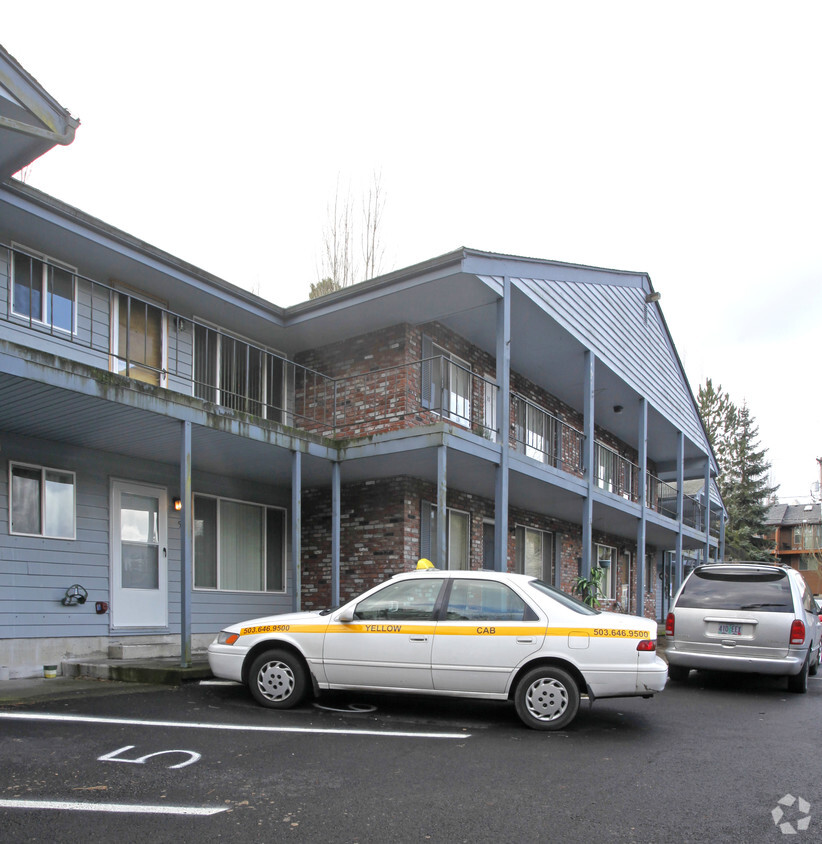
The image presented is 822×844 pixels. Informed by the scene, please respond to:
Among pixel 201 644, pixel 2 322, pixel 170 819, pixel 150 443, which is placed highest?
pixel 2 322

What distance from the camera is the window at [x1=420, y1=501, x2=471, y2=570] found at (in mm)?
13281

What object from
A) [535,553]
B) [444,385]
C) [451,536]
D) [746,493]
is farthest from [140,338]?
[746,493]

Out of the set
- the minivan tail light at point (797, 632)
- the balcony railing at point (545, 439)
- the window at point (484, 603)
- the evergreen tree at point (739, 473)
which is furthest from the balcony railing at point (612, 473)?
the evergreen tree at point (739, 473)

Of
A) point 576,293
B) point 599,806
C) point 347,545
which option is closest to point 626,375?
point 576,293

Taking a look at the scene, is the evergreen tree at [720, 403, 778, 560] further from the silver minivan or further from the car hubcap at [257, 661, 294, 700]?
the car hubcap at [257, 661, 294, 700]

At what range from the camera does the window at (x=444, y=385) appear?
13281 mm

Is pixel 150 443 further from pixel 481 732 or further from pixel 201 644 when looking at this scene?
pixel 481 732

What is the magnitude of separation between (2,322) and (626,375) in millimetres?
12114

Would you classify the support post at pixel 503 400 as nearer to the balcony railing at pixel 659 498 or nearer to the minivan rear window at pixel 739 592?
the minivan rear window at pixel 739 592

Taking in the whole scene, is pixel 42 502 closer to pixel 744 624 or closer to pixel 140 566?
pixel 140 566

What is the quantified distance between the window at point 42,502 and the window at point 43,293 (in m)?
1.86

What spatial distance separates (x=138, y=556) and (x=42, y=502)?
5.51 feet

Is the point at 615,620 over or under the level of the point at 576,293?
under

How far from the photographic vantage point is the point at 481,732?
6.39 m
